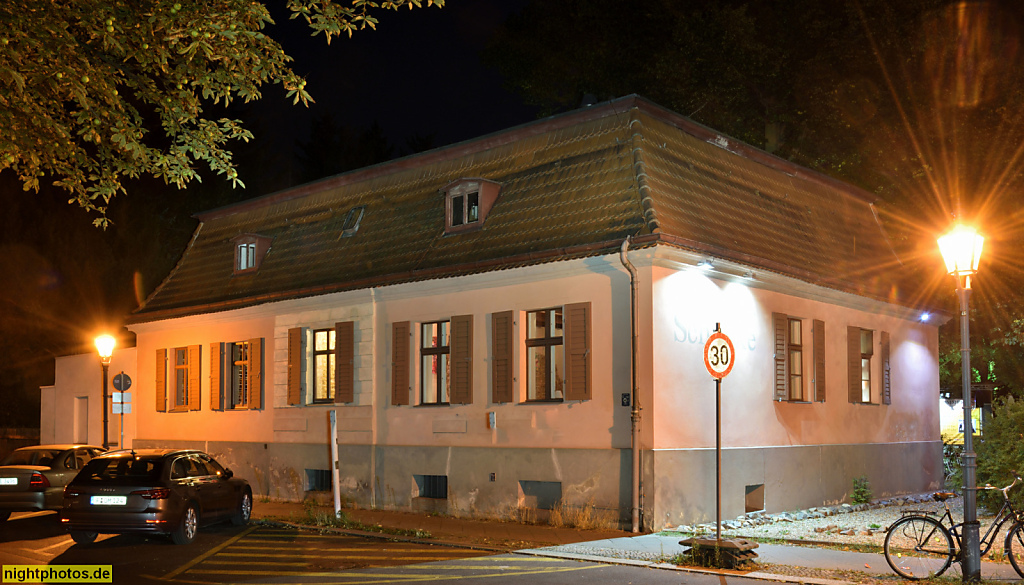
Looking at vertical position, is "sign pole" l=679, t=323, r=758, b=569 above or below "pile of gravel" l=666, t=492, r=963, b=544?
above

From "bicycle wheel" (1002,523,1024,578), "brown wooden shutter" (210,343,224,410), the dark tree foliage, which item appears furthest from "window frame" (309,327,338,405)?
"bicycle wheel" (1002,523,1024,578)

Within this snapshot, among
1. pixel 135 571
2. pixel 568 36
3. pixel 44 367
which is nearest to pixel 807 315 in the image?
pixel 135 571

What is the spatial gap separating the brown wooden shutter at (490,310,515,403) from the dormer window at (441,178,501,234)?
211 centimetres

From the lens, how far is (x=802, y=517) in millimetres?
18266

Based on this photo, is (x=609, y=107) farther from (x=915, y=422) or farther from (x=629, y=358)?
(x=915, y=422)

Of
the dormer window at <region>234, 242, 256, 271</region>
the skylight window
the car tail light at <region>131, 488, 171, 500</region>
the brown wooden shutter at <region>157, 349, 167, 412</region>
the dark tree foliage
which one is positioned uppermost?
the dark tree foliage

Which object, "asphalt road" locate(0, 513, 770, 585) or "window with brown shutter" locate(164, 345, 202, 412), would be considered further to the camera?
"window with brown shutter" locate(164, 345, 202, 412)

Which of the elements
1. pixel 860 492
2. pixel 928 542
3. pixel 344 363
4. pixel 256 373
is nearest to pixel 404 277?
pixel 344 363

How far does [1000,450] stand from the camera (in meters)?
19.0

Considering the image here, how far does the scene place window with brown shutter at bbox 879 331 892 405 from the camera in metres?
22.1

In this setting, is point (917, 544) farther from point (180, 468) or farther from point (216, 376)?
point (216, 376)

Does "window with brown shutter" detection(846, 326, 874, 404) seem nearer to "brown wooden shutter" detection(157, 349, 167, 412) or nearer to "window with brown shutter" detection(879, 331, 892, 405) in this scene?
"window with brown shutter" detection(879, 331, 892, 405)

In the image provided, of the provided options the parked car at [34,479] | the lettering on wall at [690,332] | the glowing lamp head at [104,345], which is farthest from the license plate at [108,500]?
the glowing lamp head at [104,345]

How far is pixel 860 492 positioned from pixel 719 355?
9100mm
